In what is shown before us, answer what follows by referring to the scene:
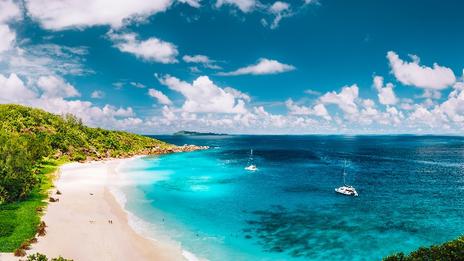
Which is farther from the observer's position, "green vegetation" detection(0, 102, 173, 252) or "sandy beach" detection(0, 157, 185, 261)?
"green vegetation" detection(0, 102, 173, 252)

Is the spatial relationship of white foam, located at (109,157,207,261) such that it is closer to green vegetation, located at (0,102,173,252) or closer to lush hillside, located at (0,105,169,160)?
green vegetation, located at (0,102,173,252)

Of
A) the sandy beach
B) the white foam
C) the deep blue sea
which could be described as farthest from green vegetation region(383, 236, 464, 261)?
the sandy beach

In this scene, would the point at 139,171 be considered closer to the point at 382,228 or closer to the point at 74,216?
the point at 74,216

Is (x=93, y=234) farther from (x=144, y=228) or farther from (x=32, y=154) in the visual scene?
(x=32, y=154)

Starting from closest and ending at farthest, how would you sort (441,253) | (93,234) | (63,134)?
1. (441,253)
2. (93,234)
3. (63,134)

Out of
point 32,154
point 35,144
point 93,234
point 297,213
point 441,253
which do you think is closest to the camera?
point 441,253

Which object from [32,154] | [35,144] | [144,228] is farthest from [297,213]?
[35,144]

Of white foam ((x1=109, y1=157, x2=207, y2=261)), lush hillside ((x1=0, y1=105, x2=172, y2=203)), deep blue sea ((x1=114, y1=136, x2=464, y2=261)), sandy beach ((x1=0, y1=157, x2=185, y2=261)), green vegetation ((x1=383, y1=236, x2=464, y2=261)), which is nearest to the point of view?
green vegetation ((x1=383, y1=236, x2=464, y2=261))

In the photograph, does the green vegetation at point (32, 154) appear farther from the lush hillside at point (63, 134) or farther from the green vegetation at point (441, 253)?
the green vegetation at point (441, 253)
